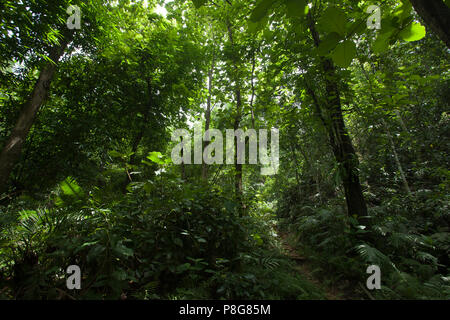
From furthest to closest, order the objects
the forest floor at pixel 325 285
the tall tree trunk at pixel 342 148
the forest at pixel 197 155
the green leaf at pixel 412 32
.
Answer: the tall tree trunk at pixel 342 148, the forest floor at pixel 325 285, the forest at pixel 197 155, the green leaf at pixel 412 32

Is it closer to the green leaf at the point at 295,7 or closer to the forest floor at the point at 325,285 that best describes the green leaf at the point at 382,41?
the green leaf at the point at 295,7

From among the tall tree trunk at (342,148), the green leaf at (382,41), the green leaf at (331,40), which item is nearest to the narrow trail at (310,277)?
the tall tree trunk at (342,148)

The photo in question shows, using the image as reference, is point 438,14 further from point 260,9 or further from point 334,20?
point 260,9

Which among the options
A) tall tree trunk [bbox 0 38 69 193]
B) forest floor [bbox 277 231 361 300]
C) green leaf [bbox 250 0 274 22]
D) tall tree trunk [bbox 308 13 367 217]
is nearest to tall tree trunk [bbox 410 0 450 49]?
green leaf [bbox 250 0 274 22]

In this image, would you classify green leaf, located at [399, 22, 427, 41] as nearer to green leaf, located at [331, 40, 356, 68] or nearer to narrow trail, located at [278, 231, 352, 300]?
green leaf, located at [331, 40, 356, 68]

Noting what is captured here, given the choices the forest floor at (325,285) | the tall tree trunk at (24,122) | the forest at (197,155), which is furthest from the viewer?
the tall tree trunk at (24,122)

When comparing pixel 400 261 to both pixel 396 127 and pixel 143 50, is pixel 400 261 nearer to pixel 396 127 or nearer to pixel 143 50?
pixel 396 127

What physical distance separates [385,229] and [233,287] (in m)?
3.65

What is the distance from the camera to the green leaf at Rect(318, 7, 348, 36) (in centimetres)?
58

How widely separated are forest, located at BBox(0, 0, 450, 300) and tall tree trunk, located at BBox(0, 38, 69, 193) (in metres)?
0.03

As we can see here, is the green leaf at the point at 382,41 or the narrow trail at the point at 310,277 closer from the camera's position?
the green leaf at the point at 382,41

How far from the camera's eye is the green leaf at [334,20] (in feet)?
1.89
